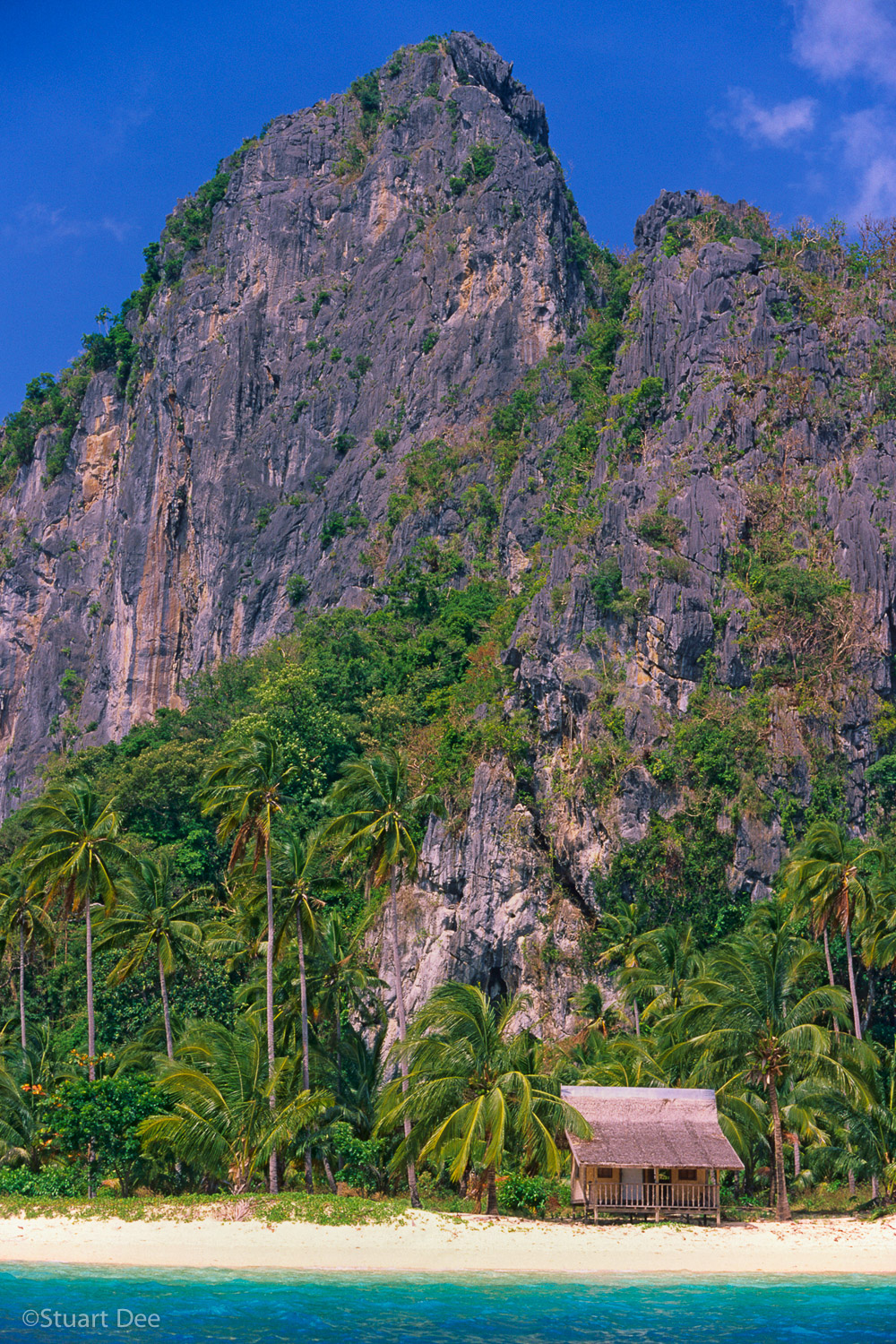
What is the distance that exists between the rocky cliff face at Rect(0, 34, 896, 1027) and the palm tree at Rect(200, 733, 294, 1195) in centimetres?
1275

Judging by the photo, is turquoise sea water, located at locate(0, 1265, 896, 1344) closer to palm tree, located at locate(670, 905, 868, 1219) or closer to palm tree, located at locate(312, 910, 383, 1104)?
palm tree, located at locate(670, 905, 868, 1219)

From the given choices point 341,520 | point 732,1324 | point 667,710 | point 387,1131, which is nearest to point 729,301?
point 667,710

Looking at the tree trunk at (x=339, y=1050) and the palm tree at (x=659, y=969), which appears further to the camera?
the palm tree at (x=659, y=969)

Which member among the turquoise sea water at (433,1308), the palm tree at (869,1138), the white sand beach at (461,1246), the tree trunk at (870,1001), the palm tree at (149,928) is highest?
the palm tree at (149,928)

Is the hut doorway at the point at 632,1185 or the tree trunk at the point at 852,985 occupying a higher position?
the tree trunk at the point at 852,985

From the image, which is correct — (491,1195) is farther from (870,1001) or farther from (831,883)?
(870,1001)

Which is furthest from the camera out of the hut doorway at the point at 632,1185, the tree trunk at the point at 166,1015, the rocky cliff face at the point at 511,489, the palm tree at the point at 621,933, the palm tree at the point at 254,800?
the rocky cliff face at the point at 511,489

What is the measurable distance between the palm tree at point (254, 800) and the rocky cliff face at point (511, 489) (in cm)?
1275

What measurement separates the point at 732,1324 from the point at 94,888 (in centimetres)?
1861

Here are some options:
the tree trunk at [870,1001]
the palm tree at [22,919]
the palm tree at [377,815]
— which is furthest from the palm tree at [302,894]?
the tree trunk at [870,1001]

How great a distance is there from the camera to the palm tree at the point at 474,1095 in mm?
28453

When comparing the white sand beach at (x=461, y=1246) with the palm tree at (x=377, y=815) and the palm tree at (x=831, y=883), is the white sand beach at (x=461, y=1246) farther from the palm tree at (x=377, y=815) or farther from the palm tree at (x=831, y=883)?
the palm tree at (x=831, y=883)

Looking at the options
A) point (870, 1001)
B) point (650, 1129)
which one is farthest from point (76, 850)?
point (870, 1001)

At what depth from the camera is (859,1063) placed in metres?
30.1
